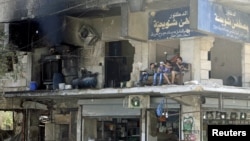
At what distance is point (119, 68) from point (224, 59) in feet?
12.5

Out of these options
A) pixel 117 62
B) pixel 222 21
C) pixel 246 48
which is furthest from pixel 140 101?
pixel 246 48

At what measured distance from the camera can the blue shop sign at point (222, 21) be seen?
12.6 meters

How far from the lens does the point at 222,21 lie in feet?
44.2

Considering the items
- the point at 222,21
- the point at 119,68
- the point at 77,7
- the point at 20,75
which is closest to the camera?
the point at 222,21

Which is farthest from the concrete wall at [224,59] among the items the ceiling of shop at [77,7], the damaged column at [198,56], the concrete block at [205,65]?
the damaged column at [198,56]

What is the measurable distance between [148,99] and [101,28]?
3.52 meters

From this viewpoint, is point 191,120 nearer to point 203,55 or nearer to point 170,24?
point 203,55

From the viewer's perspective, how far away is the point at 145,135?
1541 cm

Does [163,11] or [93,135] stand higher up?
[163,11]

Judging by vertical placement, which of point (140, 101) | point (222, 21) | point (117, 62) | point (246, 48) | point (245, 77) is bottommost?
point (140, 101)

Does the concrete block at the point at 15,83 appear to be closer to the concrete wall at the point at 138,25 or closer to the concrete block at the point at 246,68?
the concrete wall at the point at 138,25

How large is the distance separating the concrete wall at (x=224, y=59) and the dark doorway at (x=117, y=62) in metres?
2.96

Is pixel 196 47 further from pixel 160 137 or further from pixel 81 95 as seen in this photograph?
pixel 81 95

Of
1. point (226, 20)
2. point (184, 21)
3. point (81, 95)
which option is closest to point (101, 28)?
point (81, 95)
